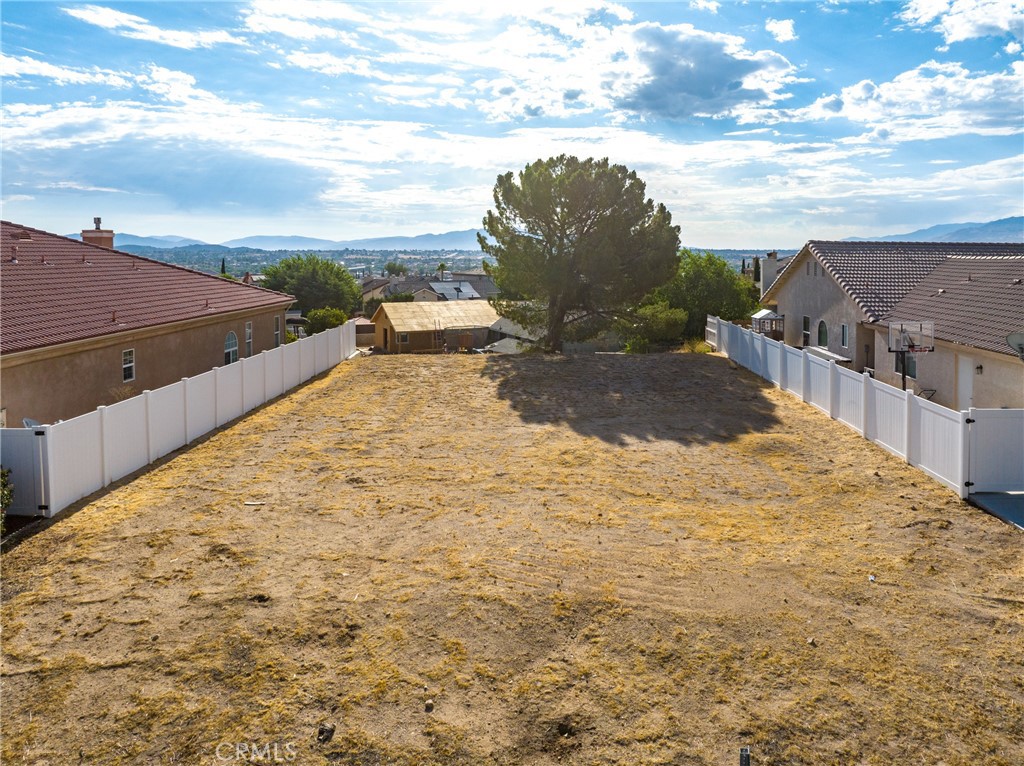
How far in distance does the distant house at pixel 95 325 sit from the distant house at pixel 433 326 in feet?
94.4

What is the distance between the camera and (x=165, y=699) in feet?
21.8

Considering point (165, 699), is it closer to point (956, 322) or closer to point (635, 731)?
point (635, 731)

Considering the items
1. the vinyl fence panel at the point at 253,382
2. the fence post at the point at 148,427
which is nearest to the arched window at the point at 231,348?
the vinyl fence panel at the point at 253,382

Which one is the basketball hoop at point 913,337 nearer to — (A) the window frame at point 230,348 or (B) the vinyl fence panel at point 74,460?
(B) the vinyl fence panel at point 74,460

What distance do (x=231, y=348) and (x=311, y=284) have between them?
59.7 m

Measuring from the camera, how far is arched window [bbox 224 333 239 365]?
81.7 ft

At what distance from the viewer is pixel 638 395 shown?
22.3 metres

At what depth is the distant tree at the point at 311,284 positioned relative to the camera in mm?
Answer: 82625

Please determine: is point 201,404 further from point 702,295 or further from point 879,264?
point 702,295

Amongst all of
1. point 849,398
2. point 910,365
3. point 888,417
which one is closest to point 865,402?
point 888,417

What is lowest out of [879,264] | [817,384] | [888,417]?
[888,417]

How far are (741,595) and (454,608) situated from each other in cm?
339

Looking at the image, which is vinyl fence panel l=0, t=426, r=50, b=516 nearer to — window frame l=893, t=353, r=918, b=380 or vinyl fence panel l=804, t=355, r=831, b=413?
vinyl fence panel l=804, t=355, r=831, b=413

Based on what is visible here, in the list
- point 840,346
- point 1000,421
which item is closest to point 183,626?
point 1000,421
